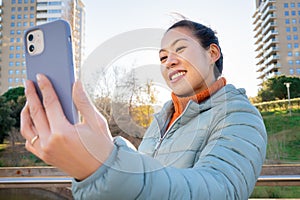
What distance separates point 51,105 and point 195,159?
0.67 ft

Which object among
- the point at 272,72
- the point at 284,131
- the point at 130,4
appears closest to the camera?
the point at 130,4

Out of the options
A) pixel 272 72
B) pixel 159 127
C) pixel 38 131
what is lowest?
pixel 272 72

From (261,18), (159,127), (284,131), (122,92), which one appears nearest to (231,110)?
(159,127)

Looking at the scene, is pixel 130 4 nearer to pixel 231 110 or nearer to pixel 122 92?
pixel 122 92

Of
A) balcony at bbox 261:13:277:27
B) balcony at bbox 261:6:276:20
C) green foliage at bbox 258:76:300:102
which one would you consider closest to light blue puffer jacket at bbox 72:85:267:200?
green foliage at bbox 258:76:300:102

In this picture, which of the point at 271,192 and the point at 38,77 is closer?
the point at 38,77

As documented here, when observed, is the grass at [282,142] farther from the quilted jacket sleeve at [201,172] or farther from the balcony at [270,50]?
the balcony at [270,50]

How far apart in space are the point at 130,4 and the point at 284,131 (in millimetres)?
5997

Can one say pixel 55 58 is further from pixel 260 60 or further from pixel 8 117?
pixel 260 60

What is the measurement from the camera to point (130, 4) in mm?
579

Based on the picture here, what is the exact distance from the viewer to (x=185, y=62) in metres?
0.40

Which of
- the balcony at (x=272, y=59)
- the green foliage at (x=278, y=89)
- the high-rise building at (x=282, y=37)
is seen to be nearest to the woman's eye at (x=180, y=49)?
the green foliage at (x=278, y=89)

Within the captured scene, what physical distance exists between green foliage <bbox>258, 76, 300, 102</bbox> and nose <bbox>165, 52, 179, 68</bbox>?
8.21 m

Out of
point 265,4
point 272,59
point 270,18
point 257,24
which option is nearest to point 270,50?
point 272,59
